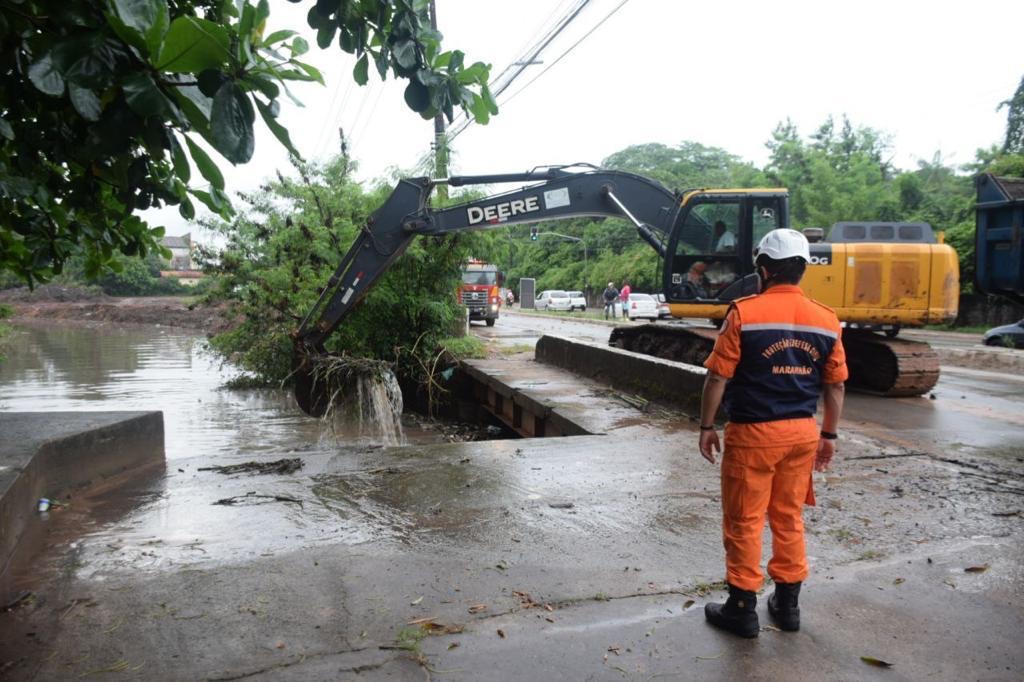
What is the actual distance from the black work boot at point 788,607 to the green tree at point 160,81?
229 cm

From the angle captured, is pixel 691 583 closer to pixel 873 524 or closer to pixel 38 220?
pixel 873 524

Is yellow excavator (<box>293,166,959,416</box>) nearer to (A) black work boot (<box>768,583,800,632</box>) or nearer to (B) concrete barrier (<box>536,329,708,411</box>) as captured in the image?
(B) concrete barrier (<box>536,329,708,411</box>)

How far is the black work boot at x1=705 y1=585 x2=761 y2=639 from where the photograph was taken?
3.02 meters

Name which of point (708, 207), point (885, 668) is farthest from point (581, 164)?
point (885, 668)

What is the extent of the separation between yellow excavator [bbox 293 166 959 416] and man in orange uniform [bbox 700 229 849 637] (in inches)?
Result: 267

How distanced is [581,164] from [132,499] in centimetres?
730

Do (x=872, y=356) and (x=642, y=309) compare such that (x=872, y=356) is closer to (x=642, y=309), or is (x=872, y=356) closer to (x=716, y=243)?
(x=716, y=243)

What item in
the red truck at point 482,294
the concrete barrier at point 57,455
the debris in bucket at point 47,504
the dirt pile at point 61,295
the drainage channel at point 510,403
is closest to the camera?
the concrete barrier at point 57,455


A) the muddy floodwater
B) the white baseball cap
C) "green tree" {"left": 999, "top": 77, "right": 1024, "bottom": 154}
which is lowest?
the muddy floodwater

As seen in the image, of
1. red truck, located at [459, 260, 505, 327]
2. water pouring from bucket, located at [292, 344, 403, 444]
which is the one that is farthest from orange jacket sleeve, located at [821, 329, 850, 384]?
red truck, located at [459, 260, 505, 327]

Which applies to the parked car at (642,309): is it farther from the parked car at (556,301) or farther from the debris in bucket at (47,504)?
the debris in bucket at (47,504)

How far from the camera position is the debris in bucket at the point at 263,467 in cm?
580

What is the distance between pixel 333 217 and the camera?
514 inches

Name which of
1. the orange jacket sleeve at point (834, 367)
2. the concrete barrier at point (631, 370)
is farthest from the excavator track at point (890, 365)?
the orange jacket sleeve at point (834, 367)
